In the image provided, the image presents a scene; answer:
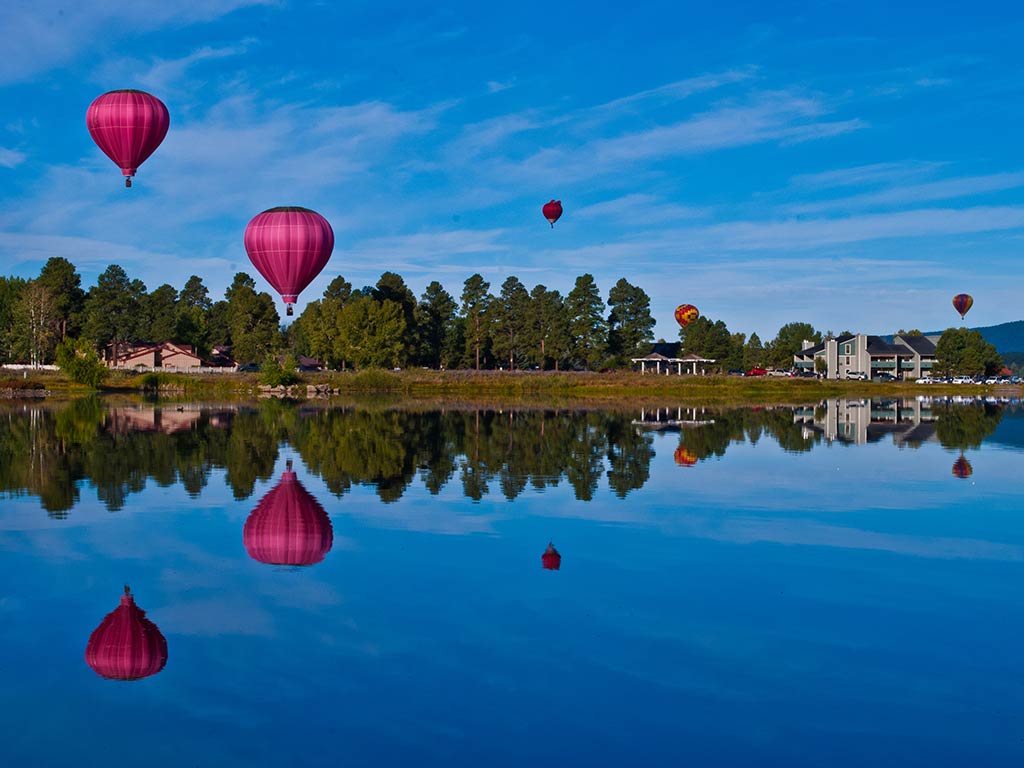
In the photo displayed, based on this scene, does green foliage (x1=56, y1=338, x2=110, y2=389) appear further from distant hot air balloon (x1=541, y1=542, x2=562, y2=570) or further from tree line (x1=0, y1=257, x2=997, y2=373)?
distant hot air balloon (x1=541, y1=542, x2=562, y2=570)

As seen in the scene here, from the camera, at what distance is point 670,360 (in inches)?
4331

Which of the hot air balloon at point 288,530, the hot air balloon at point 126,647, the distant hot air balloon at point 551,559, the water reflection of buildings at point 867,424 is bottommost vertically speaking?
the hot air balloon at point 126,647

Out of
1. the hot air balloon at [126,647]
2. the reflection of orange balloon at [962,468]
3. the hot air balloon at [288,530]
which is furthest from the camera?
the reflection of orange balloon at [962,468]

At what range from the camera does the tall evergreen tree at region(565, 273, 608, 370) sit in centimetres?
9962

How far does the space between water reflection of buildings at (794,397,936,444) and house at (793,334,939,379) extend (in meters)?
73.6

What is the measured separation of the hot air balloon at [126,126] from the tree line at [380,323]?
5247 centimetres

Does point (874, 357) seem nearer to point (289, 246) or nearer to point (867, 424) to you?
point (867, 424)

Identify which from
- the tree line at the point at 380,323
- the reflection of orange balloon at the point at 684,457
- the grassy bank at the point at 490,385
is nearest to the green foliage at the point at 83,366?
the grassy bank at the point at 490,385

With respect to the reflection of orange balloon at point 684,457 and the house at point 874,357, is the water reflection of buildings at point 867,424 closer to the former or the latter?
the reflection of orange balloon at point 684,457

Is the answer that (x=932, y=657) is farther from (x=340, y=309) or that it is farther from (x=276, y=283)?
(x=340, y=309)

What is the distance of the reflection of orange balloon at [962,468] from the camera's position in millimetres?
24966

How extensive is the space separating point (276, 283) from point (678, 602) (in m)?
30.1

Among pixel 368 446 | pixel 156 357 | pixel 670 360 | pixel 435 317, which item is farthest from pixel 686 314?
pixel 368 446

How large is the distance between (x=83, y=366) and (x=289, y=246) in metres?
50.0
